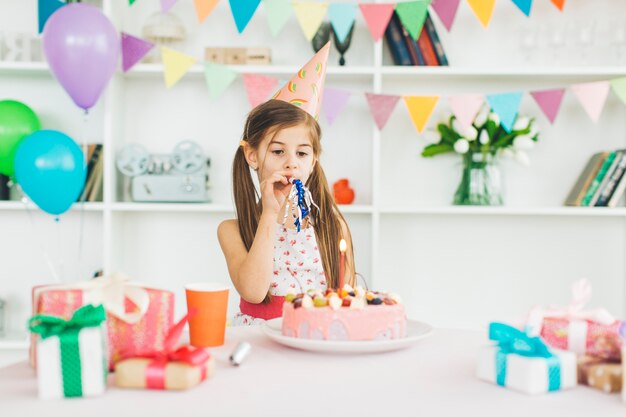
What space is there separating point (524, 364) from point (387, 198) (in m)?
2.11

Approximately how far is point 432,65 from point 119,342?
207 cm

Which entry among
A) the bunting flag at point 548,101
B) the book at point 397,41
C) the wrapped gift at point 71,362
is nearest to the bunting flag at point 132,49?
the book at point 397,41

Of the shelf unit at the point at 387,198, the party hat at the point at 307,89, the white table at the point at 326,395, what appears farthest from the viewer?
the shelf unit at the point at 387,198

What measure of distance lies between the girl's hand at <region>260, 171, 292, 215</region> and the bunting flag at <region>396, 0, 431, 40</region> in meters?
1.10

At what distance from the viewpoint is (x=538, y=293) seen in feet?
9.55

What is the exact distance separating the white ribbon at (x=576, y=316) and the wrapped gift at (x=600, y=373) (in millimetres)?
33

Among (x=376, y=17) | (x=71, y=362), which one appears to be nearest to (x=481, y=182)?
(x=376, y=17)

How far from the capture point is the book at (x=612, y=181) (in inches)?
Answer: 104

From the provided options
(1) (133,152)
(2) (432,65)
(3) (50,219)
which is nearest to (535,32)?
(2) (432,65)

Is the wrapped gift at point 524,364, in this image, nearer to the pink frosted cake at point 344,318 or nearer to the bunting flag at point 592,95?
the pink frosted cake at point 344,318

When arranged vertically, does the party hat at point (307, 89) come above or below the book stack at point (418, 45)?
below

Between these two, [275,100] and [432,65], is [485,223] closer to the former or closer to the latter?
[432,65]

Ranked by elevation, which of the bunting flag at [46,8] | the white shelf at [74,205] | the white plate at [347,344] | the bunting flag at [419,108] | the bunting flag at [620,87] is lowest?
the white plate at [347,344]

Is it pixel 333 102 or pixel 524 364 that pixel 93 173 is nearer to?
pixel 333 102
